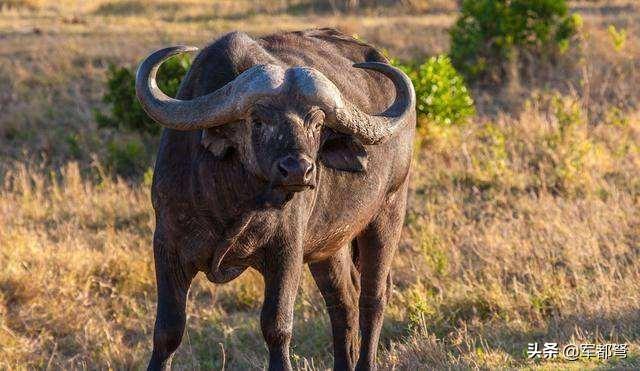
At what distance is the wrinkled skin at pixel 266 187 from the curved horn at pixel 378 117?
0.33 ft

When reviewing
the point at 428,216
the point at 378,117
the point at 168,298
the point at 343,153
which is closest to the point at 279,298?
the point at 168,298

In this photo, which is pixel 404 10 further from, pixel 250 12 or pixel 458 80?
pixel 458 80

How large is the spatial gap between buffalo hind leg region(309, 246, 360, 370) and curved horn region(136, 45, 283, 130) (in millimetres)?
1920

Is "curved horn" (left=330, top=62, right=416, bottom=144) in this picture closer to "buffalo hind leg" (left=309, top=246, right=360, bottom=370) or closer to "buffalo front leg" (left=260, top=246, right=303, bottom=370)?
"buffalo front leg" (left=260, top=246, right=303, bottom=370)

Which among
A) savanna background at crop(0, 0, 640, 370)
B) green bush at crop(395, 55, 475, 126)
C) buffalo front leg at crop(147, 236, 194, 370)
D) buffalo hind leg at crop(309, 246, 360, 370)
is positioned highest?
buffalo front leg at crop(147, 236, 194, 370)

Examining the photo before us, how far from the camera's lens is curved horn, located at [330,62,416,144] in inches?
206

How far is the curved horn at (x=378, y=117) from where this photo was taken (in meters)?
5.24

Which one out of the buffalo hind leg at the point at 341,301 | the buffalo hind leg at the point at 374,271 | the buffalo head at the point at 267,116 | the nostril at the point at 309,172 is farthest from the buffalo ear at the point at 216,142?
the buffalo hind leg at the point at 374,271

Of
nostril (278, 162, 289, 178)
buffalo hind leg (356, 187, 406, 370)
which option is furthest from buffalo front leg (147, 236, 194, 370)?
buffalo hind leg (356, 187, 406, 370)

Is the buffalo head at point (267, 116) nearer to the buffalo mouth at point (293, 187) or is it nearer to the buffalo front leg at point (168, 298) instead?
the buffalo mouth at point (293, 187)

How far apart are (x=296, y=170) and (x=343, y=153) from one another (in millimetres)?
852

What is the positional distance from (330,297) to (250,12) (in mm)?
16455

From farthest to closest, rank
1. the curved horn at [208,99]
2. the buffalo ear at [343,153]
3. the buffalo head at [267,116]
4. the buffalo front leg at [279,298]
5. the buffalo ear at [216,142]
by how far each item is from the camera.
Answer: the buffalo front leg at [279,298] → the buffalo ear at [343,153] → the buffalo ear at [216,142] → the curved horn at [208,99] → the buffalo head at [267,116]

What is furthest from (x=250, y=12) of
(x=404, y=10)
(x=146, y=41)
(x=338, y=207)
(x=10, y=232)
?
(x=338, y=207)
